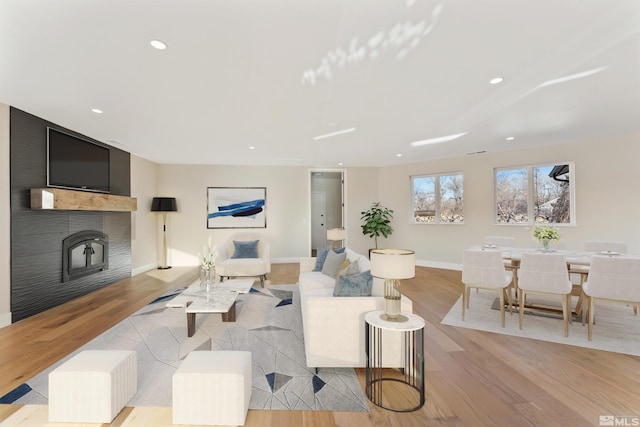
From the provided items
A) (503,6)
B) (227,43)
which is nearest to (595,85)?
(503,6)

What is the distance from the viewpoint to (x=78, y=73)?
8.30 ft

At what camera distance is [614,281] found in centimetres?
288

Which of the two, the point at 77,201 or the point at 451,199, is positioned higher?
the point at 451,199

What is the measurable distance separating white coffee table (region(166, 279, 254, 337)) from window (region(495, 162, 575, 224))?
543 centimetres

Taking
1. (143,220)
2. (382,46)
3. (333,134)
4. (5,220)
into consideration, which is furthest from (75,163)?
(382,46)

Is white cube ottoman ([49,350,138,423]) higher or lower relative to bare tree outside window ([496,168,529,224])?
lower

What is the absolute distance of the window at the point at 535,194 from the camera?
5.27 m

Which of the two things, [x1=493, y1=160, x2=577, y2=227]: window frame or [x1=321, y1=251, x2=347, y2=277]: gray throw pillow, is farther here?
[x1=493, y1=160, x2=577, y2=227]: window frame

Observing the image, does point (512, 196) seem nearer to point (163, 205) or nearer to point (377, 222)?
point (377, 222)

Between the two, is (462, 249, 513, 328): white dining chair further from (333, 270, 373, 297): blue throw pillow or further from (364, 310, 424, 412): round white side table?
(333, 270, 373, 297): blue throw pillow

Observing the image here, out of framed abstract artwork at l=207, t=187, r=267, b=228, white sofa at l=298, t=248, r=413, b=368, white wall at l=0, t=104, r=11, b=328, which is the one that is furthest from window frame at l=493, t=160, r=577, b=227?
white wall at l=0, t=104, r=11, b=328

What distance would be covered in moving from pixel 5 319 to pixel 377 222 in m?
6.44

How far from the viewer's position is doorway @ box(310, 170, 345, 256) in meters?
9.75

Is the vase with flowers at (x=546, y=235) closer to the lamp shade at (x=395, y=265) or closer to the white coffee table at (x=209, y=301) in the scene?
the lamp shade at (x=395, y=265)
